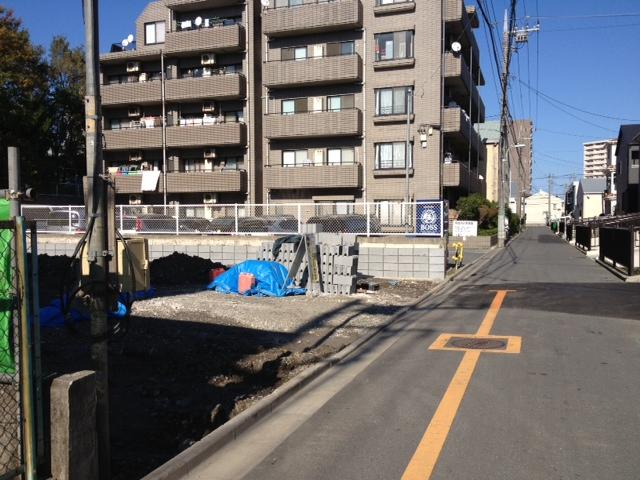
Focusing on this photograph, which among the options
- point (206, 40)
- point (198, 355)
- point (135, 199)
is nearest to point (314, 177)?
point (206, 40)

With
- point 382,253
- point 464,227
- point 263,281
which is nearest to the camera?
point 263,281

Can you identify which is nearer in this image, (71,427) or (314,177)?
(71,427)

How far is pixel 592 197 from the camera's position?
87.9 meters

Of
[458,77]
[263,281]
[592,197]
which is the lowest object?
[263,281]

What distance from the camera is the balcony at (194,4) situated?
125ft

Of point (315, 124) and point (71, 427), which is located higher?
point (315, 124)

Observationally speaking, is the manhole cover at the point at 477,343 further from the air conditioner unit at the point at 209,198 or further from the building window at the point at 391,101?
the air conditioner unit at the point at 209,198

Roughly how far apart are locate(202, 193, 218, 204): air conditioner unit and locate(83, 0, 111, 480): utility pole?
1385 inches

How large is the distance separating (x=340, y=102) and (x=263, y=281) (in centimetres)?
2450

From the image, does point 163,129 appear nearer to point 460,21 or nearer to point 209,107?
point 209,107

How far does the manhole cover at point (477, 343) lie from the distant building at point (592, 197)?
8407cm

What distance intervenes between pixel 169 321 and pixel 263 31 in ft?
99.0

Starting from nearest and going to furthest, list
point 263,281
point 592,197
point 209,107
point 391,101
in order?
1. point 263,281
2. point 391,101
3. point 209,107
4. point 592,197

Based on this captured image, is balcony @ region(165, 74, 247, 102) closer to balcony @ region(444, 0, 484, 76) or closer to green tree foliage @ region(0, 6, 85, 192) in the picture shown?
green tree foliage @ region(0, 6, 85, 192)
